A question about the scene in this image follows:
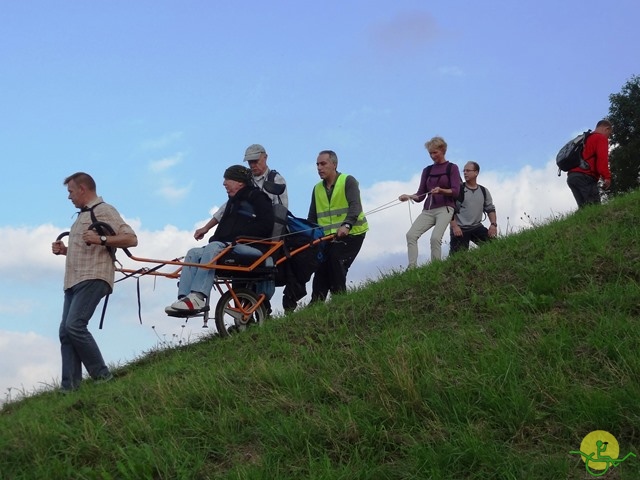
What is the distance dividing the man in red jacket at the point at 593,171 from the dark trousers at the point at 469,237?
A: 1329 millimetres

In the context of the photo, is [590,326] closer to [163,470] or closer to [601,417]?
[601,417]

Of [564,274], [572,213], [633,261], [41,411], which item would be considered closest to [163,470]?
[41,411]

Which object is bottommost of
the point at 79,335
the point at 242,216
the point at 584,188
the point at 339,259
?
the point at 79,335

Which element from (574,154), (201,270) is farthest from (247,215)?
(574,154)

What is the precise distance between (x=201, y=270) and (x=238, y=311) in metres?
0.72

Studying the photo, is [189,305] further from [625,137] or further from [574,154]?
[625,137]

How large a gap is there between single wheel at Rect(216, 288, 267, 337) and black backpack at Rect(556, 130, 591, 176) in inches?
188

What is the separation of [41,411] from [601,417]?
189 inches

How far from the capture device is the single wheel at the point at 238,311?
9.59 m

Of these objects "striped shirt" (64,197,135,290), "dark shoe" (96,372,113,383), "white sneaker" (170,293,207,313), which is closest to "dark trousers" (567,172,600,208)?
"white sneaker" (170,293,207,313)

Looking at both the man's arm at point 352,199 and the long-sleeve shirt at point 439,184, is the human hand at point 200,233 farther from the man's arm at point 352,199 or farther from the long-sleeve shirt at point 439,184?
the long-sleeve shirt at point 439,184

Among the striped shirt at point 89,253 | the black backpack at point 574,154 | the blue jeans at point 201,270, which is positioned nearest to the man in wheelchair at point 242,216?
the blue jeans at point 201,270

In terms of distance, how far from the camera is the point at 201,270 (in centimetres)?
928

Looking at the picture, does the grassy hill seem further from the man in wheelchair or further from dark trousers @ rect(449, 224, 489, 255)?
dark trousers @ rect(449, 224, 489, 255)
